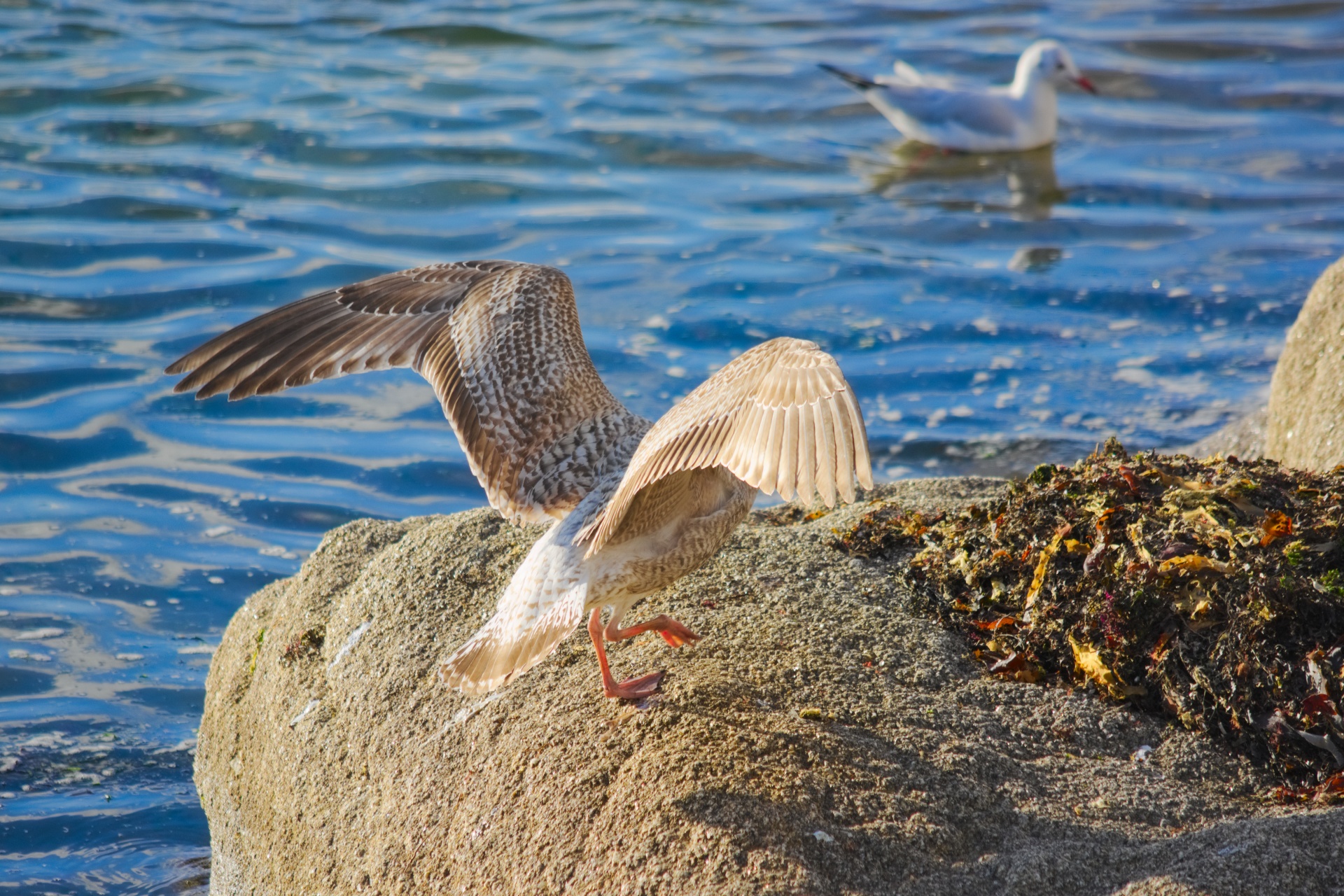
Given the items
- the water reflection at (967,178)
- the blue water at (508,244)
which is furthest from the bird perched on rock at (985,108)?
the blue water at (508,244)

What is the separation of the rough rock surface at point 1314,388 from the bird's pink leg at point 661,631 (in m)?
2.65

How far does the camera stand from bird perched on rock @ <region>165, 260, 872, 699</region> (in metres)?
3.12

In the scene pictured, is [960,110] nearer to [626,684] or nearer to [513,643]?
[626,684]

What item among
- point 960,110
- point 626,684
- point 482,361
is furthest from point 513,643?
point 960,110

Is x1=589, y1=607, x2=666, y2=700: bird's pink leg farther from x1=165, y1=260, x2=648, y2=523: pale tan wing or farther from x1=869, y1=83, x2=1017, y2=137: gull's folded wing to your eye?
x1=869, y1=83, x2=1017, y2=137: gull's folded wing

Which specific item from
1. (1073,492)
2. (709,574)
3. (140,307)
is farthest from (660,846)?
(140,307)

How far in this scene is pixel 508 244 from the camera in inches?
384

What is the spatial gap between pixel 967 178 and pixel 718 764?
368 inches

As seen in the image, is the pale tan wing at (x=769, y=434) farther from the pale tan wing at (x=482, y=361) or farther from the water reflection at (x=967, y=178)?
the water reflection at (x=967, y=178)

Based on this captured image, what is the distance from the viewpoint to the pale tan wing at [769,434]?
2902mm

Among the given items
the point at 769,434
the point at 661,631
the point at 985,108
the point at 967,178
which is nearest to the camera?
the point at 769,434

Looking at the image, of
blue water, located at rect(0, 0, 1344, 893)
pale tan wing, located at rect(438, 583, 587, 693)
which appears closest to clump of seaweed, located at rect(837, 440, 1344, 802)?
pale tan wing, located at rect(438, 583, 587, 693)

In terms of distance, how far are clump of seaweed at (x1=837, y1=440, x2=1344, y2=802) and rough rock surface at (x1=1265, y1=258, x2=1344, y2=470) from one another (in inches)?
38.4

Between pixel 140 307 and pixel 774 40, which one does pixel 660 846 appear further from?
pixel 774 40
